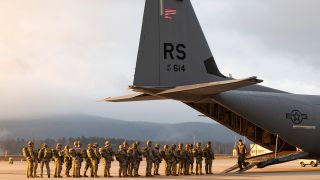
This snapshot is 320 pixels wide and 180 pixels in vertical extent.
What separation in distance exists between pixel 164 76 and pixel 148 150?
11.8 ft

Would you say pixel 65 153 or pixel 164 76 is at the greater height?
pixel 164 76

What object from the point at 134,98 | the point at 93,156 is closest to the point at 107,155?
the point at 93,156

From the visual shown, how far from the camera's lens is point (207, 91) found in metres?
20.5

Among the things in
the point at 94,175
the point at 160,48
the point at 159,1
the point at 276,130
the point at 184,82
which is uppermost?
the point at 159,1

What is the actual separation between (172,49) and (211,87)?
3.11 metres

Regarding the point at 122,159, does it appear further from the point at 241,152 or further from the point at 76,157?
the point at 241,152

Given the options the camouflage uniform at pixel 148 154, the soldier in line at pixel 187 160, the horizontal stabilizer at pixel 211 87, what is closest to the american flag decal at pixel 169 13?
the horizontal stabilizer at pixel 211 87

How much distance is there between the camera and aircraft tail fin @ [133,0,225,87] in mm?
20812

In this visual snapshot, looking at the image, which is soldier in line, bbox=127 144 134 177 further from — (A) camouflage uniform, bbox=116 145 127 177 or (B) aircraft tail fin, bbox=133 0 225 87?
(B) aircraft tail fin, bbox=133 0 225 87

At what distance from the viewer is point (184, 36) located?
22.2m

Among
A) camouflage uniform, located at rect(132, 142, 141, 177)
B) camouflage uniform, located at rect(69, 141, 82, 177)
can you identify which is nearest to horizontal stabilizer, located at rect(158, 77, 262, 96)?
camouflage uniform, located at rect(132, 142, 141, 177)

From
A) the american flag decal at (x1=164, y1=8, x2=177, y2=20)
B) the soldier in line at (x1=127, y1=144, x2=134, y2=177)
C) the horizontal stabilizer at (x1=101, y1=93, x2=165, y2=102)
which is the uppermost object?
the american flag decal at (x1=164, y1=8, x2=177, y2=20)

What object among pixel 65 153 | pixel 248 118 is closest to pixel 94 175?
pixel 65 153

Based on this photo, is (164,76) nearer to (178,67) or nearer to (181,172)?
(178,67)
